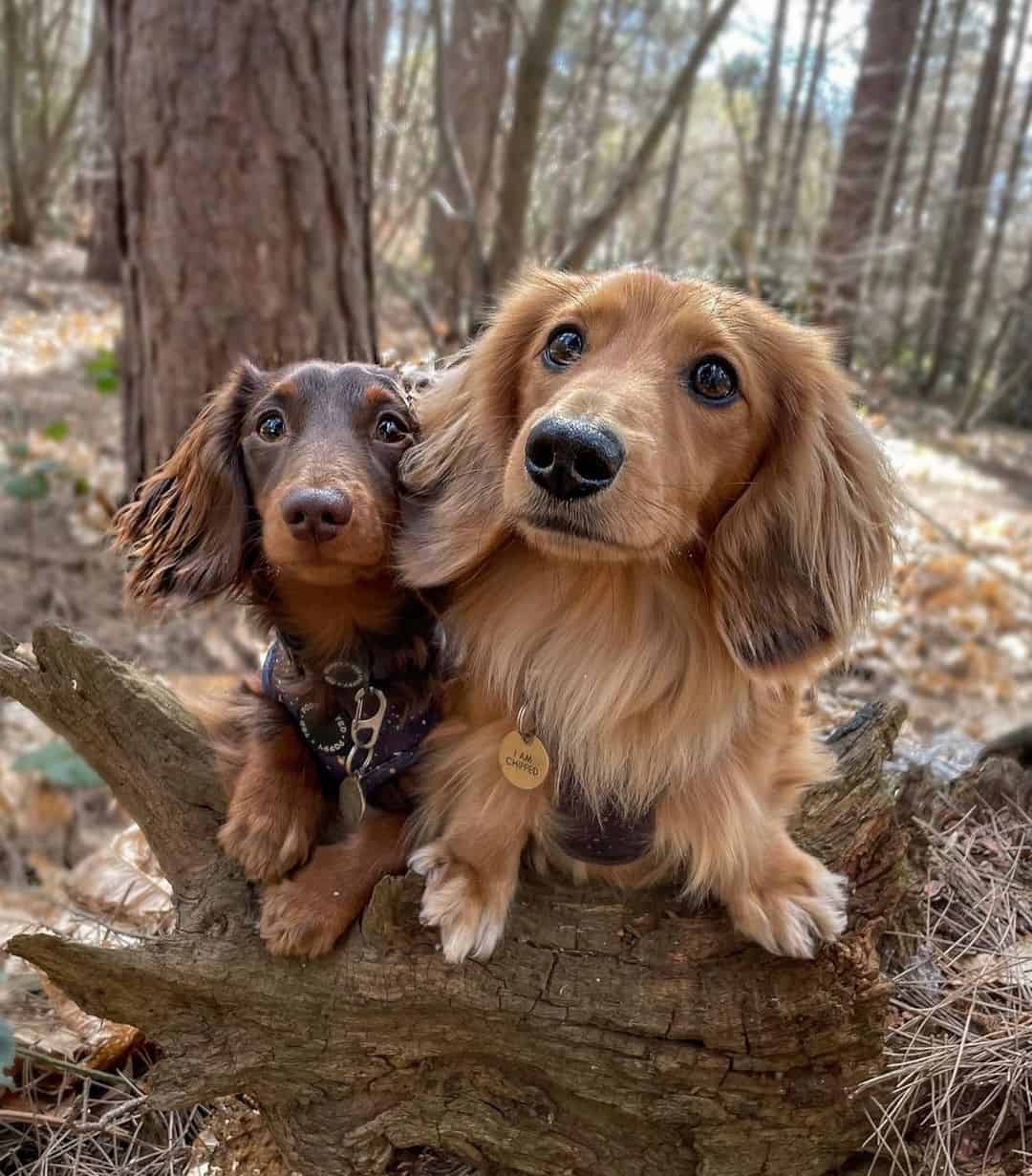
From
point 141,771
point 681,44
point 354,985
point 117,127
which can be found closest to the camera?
point 354,985

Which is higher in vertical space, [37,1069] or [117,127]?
[117,127]

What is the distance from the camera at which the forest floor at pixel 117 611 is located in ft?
11.4

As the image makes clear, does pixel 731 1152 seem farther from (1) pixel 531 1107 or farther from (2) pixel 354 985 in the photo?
(2) pixel 354 985

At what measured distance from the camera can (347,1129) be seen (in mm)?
1807

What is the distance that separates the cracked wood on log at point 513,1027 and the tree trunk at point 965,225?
477 inches

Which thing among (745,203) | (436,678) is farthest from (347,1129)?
(745,203)

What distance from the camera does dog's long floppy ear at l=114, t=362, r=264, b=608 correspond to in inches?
77.5

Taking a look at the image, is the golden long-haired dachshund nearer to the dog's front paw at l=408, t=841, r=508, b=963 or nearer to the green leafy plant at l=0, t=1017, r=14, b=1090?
the dog's front paw at l=408, t=841, r=508, b=963

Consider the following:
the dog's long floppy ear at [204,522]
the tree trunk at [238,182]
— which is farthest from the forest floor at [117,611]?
the tree trunk at [238,182]

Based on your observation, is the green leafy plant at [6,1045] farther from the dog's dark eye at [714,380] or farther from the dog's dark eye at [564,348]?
the dog's dark eye at [714,380]

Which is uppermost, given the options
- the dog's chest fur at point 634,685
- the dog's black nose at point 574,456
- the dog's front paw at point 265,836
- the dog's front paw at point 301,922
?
the dog's black nose at point 574,456

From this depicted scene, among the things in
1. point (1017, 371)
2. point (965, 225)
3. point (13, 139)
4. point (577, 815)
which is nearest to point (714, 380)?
point (577, 815)

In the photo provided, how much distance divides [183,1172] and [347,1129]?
383 millimetres

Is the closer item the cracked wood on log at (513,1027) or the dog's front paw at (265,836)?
the cracked wood on log at (513,1027)
